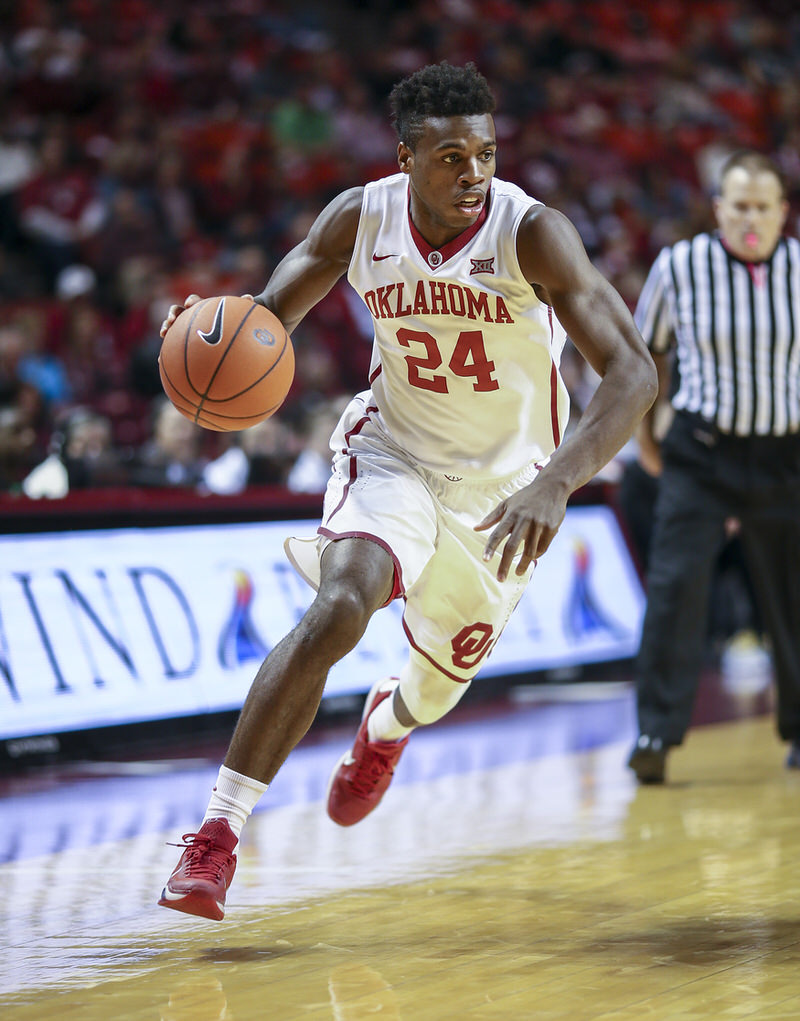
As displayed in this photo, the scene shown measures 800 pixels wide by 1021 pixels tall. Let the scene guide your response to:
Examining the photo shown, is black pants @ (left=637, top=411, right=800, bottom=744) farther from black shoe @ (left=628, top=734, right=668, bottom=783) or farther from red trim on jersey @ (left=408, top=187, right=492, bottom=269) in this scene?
red trim on jersey @ (left=408, top=187, right=492, bottom=269)

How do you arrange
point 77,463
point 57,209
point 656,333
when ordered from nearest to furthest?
point 656,333 → point 77,463 → point 57,209

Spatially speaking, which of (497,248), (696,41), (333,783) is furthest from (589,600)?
(696,41)

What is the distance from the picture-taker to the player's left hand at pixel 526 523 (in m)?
3.08

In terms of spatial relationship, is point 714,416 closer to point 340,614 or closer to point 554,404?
point 554,404

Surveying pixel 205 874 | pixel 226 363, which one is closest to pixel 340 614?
pixel 205 874

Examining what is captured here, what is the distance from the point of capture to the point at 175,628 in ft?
21.9

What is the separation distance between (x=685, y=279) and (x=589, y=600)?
3871 mm

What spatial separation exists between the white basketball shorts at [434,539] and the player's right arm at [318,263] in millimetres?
359

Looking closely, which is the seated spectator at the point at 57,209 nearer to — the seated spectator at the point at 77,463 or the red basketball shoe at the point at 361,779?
the seated spectator at the point at 77,463

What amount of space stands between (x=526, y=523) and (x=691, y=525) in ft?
8.50

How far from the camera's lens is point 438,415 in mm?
3930

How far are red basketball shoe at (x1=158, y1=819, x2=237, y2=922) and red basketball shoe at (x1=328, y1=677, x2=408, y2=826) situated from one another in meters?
1.20

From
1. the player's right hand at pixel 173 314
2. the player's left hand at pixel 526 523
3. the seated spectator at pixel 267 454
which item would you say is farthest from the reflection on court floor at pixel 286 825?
the seated spectator at pixel 267 454

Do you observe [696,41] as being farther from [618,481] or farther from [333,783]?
[333,783]
